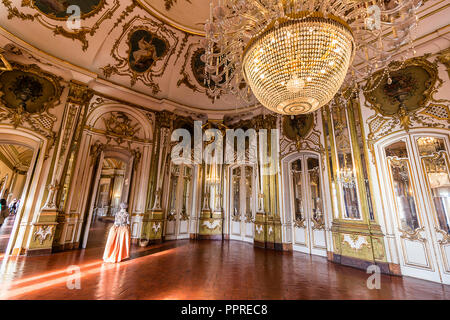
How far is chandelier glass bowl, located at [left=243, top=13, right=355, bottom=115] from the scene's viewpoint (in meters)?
1.92

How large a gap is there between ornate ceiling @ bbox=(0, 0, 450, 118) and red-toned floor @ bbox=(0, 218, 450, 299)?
3.36m

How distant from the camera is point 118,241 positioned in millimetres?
4246

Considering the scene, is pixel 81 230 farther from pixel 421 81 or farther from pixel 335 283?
pixel 421 81

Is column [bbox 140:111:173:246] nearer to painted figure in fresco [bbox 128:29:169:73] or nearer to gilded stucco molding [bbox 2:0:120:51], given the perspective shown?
painted figure in fresco [bbox 128:29:169:73]

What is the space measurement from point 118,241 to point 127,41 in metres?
5.48

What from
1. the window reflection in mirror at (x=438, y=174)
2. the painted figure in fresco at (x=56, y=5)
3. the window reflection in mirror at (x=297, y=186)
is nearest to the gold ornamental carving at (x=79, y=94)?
the painted figure in fresco at (x=56, y=5)

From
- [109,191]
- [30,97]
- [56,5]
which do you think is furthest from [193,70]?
[109,191]

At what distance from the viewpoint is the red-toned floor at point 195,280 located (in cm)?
268

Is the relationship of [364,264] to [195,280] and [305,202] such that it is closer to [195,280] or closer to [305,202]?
[305,202]

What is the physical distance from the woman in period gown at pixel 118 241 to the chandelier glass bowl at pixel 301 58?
13.9ft

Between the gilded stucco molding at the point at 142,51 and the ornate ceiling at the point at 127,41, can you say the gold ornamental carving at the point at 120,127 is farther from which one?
the gilded stucco molding at the point at 142,51
